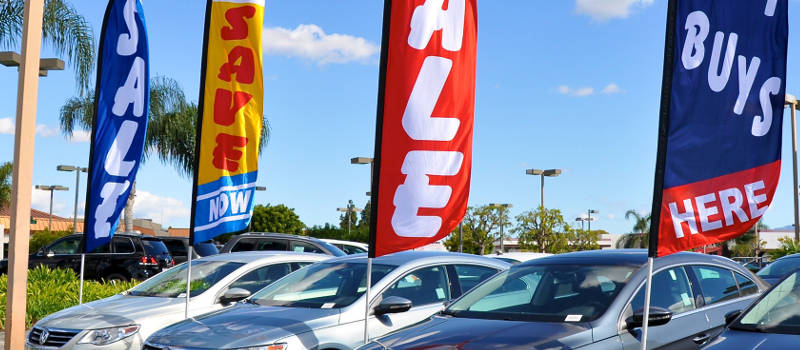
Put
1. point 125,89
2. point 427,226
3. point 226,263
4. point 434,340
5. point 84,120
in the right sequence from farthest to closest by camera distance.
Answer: point 84,120, point 125,89, point 226,263, point 427,226, point 434,340

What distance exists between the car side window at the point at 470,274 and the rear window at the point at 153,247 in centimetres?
1370

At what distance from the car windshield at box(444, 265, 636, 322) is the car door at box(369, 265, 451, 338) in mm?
872

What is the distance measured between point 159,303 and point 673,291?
5.33 m

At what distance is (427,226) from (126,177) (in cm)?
528

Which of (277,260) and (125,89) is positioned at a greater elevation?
(125,89)

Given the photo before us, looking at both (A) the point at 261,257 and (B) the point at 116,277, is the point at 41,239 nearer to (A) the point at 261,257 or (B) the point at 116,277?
(B) the point at 116,277

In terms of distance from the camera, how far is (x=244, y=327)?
6902 millimetres

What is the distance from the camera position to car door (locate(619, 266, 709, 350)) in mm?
5903

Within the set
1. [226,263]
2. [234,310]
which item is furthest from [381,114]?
[226,263]

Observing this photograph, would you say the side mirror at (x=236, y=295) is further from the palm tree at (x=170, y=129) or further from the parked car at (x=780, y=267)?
the palm tree at (x=170, y=129)

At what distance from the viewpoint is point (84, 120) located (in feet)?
111

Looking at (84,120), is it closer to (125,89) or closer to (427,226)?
(125,89)

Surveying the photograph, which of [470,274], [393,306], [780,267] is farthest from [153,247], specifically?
[393,306]

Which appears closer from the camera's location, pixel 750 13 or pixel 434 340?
pixel 434 340
